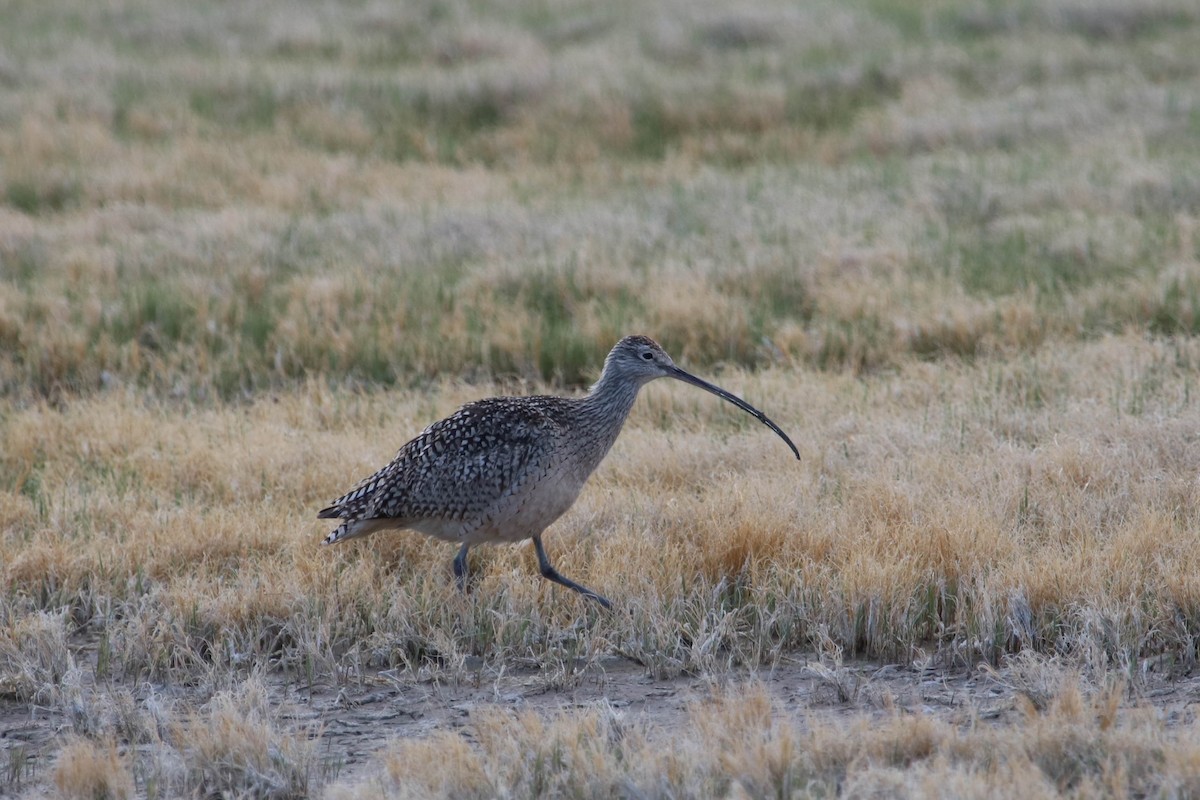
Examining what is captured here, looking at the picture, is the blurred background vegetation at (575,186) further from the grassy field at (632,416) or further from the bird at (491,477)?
the bird at (491,477)

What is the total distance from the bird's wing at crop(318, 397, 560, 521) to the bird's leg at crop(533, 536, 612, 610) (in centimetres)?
36

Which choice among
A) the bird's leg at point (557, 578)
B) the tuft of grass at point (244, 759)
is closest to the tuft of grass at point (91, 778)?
the tuft of grass at point (244, 759)

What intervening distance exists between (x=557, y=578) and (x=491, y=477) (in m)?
0.57

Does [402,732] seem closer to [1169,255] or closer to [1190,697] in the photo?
[1190,697]

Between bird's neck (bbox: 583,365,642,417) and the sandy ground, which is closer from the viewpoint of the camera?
the sandy ground

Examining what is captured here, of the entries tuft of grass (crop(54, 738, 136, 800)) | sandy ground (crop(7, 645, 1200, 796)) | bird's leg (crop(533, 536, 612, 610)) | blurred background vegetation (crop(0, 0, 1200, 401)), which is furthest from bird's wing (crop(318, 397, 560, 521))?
blurred background vegetation (crop(0, 0, 1200, 401))

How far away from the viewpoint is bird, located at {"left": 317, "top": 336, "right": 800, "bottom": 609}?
6.26 metres

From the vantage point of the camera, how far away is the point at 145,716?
17.9 ft

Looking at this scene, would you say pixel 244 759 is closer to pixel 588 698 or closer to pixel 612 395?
pixel 588 698

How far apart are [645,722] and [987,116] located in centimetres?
1321

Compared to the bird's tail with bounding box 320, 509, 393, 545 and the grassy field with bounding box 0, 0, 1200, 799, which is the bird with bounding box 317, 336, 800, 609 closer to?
the bird's tail with bounding box 320, 509, 393, 545

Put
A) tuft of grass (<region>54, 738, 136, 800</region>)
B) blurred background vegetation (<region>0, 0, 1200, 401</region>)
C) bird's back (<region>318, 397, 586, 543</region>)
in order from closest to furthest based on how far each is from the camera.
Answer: tuft of grass (<region>54, 738, 136, 800</region>), bird's back (<region>318, 397, 586, 543</region>), blurred background vegetation (<region>0, 0, 1200, 401</region>)

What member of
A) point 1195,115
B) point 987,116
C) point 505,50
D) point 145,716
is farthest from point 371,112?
point 145,716

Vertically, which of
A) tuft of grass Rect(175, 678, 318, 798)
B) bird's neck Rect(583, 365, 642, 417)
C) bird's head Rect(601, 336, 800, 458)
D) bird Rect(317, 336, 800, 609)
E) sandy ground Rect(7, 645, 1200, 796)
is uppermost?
bird's head Rect(601, 336, 800, 458)
